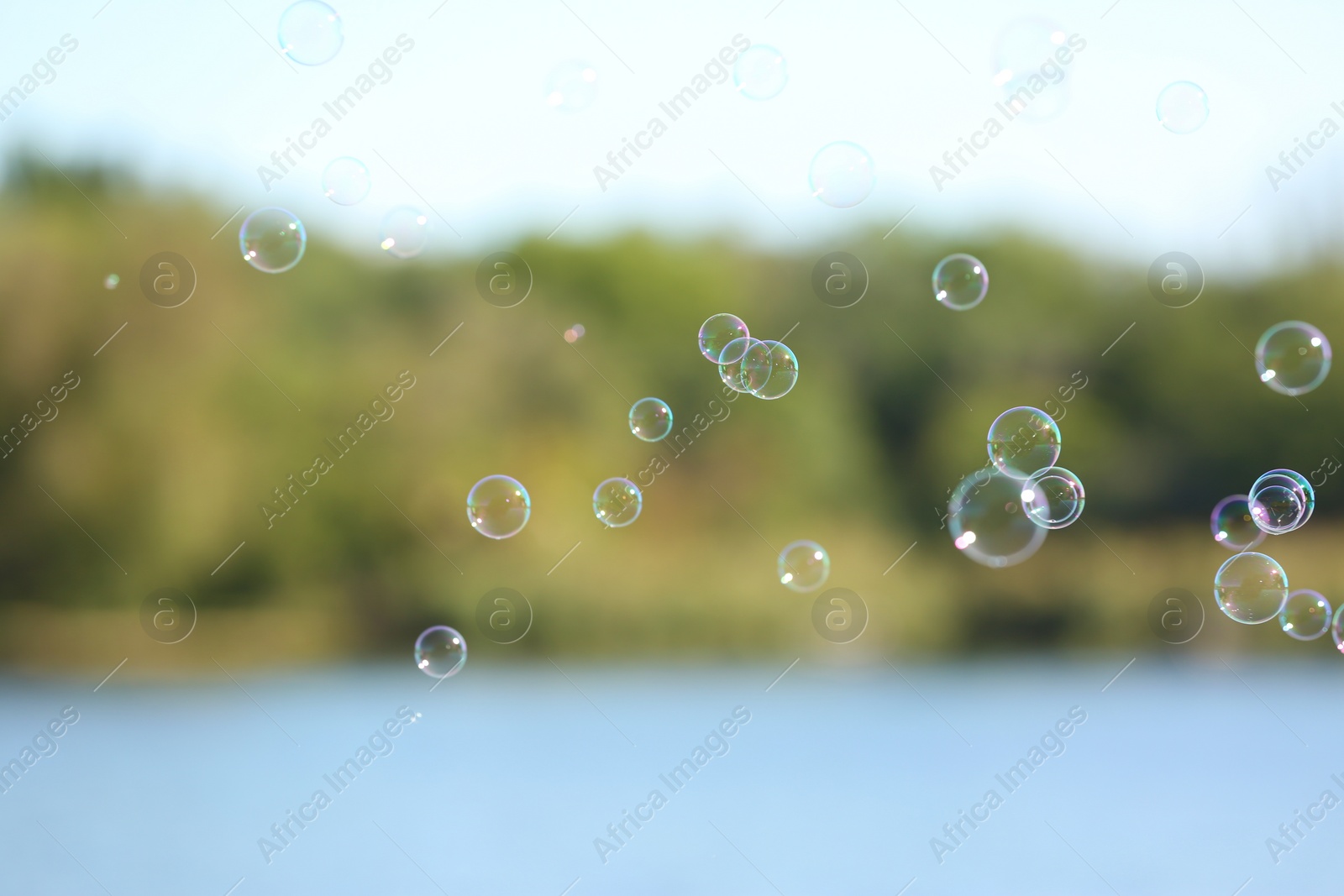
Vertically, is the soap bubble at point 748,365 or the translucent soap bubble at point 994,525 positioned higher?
the translucent soap bubble at point 994,525

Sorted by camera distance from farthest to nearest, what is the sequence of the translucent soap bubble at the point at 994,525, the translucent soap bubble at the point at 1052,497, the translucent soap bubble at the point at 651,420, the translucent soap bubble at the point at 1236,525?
1. the translucent soap bubble at the point at 651,420
2. the translucent soap bubble at the point at 994,525
3. the translucent soap bubble at the point at 1236,525
4. the translucent soap bubble at the point at 1052,497

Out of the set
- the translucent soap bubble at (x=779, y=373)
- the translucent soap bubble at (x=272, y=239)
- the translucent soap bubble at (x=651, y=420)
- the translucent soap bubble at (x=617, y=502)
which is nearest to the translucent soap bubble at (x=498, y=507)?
the translucent soap bubble at (x=617, y=502)

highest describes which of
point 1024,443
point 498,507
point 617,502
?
point 1024,443

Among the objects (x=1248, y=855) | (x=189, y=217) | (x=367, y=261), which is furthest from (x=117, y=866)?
(x=367, y=261)

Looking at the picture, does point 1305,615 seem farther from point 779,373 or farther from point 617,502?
point 617,502

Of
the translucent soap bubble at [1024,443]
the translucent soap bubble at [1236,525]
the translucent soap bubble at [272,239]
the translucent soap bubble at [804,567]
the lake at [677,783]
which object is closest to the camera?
the translucent soap bubble at [1024,443]

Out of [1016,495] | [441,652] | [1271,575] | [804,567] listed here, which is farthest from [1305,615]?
[441,652]

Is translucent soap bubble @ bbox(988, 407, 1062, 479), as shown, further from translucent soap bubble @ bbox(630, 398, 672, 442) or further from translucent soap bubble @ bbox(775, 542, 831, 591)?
translucent soap bubble @ bbox(630, 398, 672, 442)

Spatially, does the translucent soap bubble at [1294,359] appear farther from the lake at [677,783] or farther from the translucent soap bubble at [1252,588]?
the lake at [677,783]
